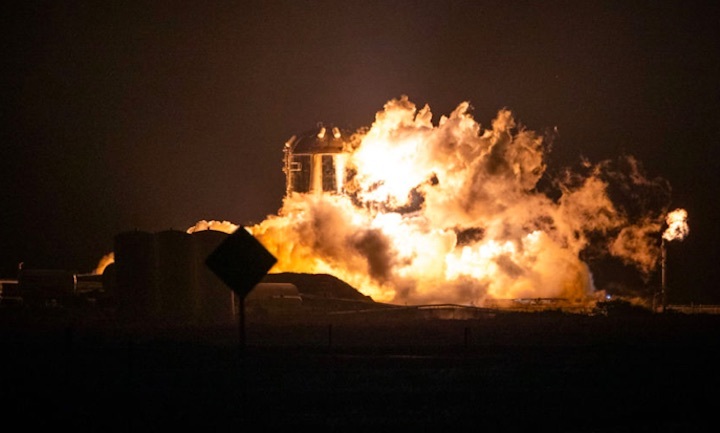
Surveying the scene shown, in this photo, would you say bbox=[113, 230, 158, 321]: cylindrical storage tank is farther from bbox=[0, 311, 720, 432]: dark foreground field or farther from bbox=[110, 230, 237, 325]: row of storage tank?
bbox=[0, 311, 720, 432]: dark foreground field

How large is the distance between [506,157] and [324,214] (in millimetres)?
15192

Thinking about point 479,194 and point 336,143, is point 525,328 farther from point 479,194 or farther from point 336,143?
point 336,143

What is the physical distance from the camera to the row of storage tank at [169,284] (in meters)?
82.7

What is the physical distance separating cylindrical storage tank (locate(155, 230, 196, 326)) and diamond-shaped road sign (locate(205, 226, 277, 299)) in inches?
2107

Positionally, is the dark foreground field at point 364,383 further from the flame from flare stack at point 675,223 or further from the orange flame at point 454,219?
the orange flame at point 454,219

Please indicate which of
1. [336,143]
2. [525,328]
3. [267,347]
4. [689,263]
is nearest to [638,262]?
[689,263]

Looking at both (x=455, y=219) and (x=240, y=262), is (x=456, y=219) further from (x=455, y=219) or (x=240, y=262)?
(x=240, y=262)

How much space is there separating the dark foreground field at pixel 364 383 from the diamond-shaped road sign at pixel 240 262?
1701 millimetres

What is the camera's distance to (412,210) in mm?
99375

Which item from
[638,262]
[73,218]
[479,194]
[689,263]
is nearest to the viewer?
[479,194]

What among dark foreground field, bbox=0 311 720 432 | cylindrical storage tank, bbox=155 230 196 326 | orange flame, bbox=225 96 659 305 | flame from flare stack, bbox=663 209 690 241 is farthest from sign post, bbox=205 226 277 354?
flame from flare stack, bbox=663 209 690 241

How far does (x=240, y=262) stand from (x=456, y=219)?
220ft

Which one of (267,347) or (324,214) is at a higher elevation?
(324,214)

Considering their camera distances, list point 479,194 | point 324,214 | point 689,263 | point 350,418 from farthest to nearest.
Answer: point 689,263 → point 324,214 → point 479,194 → point 350,418
